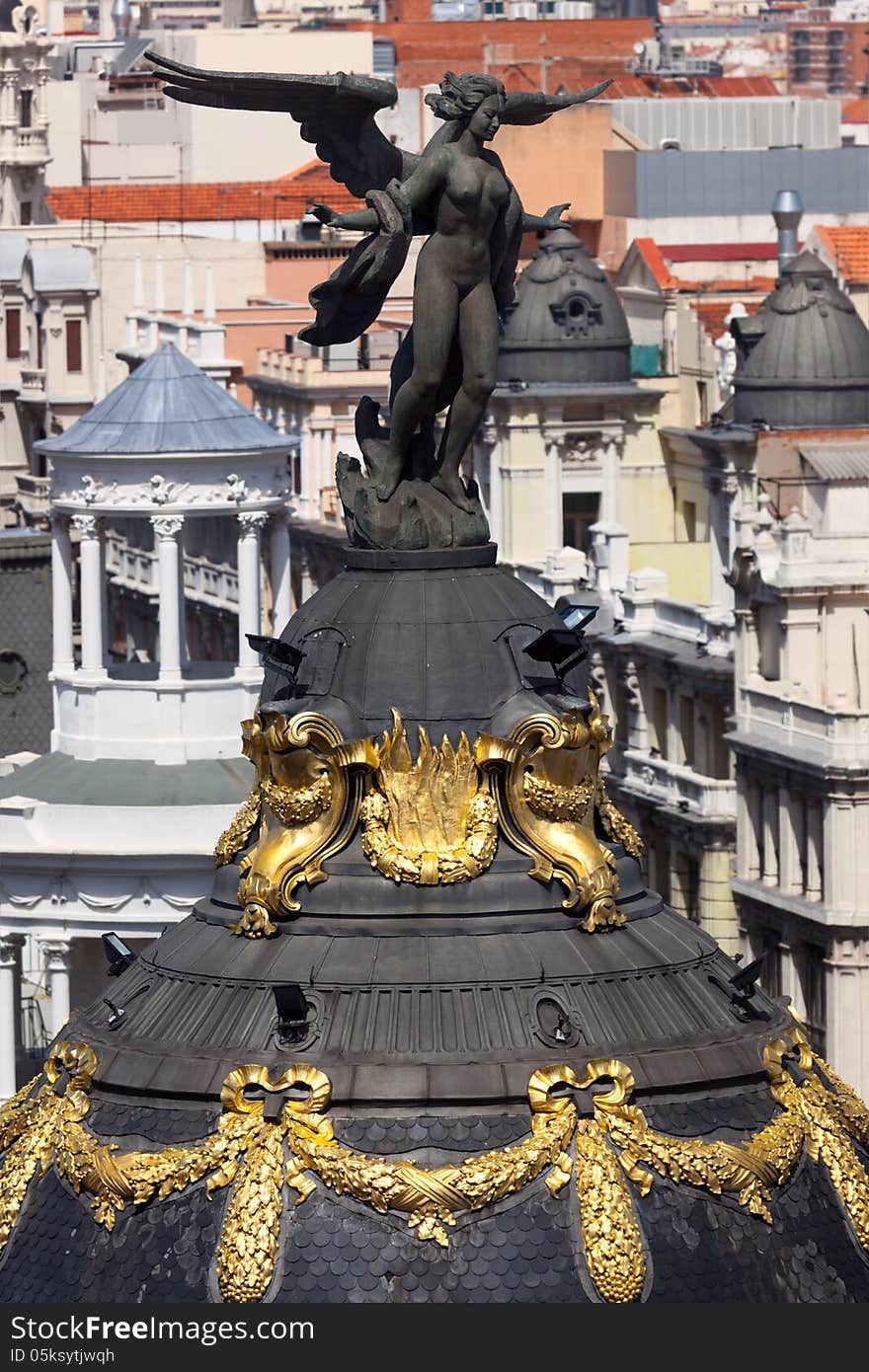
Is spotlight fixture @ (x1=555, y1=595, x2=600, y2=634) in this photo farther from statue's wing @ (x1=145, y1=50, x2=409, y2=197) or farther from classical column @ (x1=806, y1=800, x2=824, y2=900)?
classical column @ (x1=806, y1=800, x2=824, y2=900)

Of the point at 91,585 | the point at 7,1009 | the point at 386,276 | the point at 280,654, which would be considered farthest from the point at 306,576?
the point at 280,654

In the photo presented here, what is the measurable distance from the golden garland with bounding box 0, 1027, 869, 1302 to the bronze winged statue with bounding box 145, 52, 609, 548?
3195 mm

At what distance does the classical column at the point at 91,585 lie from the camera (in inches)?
3246

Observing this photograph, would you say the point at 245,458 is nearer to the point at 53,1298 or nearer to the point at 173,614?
the point at 173,614

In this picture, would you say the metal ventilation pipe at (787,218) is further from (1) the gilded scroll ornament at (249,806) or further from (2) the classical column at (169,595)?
(1) the gilded scroll ornament at (249,806)

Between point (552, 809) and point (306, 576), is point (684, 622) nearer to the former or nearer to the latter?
point (306, 576)

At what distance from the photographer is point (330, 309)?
27.4 meters

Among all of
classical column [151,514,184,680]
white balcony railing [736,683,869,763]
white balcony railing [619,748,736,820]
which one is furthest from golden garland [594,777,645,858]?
white balcony railing [619,748,736,820]

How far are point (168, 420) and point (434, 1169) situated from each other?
2415 inches

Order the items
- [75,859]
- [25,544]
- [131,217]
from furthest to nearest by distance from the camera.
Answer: [131,217]
[25,544]
[75,859]

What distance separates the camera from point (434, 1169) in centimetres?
2477

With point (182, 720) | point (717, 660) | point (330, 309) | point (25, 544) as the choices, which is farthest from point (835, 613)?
point (330, 309)

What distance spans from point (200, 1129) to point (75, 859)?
5078cm

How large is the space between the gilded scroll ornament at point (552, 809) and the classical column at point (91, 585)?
56.0 metres
